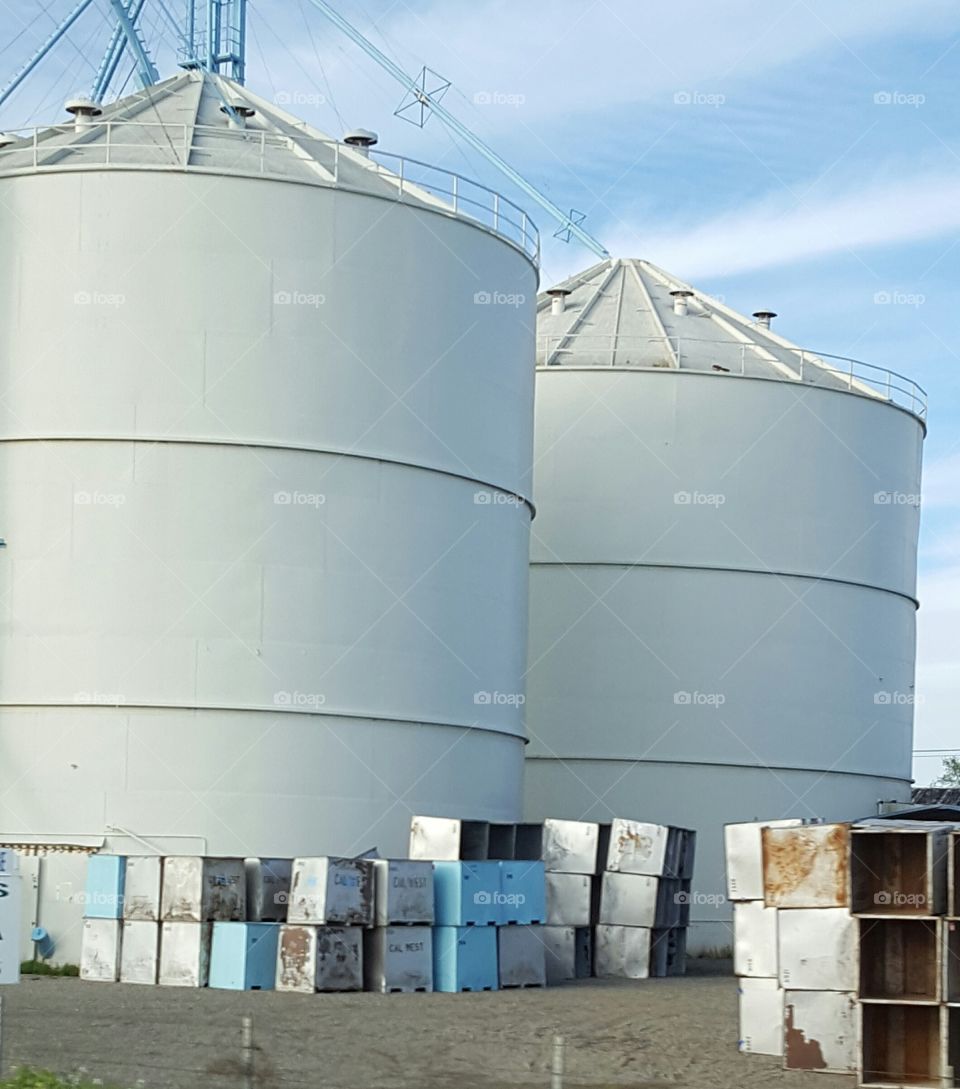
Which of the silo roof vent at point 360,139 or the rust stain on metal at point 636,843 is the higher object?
the silo roof vent at point 360,139

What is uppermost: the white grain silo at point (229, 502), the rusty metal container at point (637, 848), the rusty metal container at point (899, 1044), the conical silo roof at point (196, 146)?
the conical silo roof at point (196, 146)

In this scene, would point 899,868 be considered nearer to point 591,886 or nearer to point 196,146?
point 591,886

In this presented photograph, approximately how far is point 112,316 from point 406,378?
3.41 m

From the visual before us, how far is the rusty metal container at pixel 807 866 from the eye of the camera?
1416cm

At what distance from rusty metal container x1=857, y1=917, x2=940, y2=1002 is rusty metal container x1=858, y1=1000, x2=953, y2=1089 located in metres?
0.16

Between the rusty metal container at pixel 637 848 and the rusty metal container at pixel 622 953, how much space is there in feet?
2.37

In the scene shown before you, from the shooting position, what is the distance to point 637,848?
21.4 metres

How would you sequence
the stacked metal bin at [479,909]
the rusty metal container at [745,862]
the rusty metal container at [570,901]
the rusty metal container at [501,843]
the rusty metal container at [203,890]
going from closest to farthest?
the rusty metal container at [745,862] < the rusty metal container at [203,890] < the stacked metal bin at [479,909] < the rusty metal container at [501,843] < the rusty metal container at [570,901]

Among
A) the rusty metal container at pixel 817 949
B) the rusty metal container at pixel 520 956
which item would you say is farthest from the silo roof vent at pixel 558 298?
the rusty metal container at pixel 817 949

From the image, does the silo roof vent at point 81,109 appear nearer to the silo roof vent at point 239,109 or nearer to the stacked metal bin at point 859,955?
the silo roof vent at point 239,109

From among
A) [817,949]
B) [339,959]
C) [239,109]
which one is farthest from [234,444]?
[817,949]

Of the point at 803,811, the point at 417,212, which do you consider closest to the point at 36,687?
the point at 417,212

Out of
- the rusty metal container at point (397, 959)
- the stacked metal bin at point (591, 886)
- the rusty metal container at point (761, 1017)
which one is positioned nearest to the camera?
the rusty metal container at point (761, 1017)

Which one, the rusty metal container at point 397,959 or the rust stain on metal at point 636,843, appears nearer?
the rusty metal container at point 397,959
